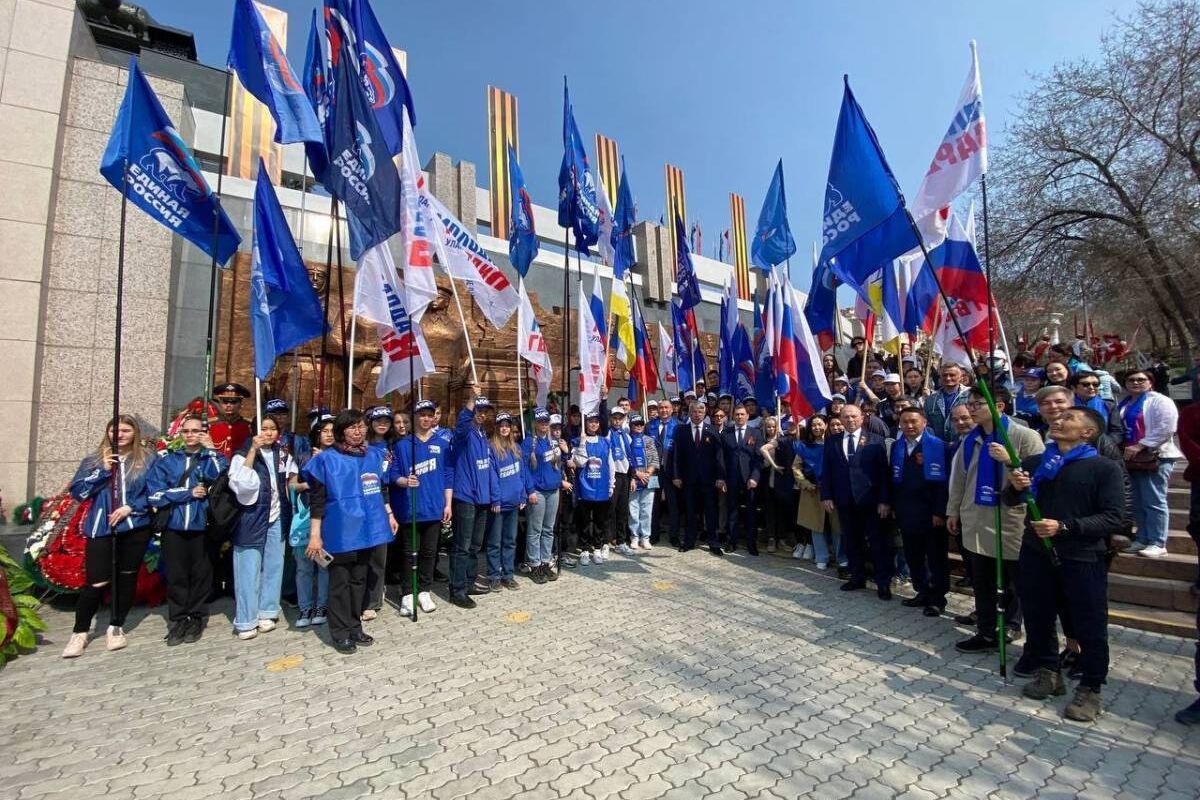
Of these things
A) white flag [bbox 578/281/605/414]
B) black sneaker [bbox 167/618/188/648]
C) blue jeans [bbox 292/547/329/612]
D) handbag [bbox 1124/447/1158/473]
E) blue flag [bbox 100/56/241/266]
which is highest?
blue flag [bbox 100/56/241/266]

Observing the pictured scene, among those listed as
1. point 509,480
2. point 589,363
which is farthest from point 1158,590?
point 509,480

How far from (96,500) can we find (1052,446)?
7399 mm

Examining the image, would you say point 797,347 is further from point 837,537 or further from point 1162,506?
point 1162,506

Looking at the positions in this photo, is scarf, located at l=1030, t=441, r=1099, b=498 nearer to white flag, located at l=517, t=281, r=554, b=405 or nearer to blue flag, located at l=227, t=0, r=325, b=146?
white flag, located at l=517, t=281, r=554, b=405

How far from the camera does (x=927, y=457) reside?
5582 mm

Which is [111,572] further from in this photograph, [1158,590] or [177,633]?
[1158,590]

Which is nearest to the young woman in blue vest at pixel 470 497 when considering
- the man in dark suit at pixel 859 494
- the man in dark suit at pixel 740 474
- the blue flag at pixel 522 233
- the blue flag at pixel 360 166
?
the blue flag at pixel 360 166

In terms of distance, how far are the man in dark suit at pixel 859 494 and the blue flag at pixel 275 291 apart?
230 inches

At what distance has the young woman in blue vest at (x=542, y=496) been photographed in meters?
6.73

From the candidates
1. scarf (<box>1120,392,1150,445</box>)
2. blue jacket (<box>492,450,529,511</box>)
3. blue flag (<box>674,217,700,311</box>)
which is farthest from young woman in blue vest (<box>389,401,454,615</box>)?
scarf (<box>1120,392,1150,445</box>)

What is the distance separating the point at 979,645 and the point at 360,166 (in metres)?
6.88

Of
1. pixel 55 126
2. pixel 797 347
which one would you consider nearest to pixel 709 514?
pixel 797 347

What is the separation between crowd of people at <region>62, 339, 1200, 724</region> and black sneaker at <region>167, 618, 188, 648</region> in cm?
2

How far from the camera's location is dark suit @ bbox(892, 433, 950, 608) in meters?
5.50
